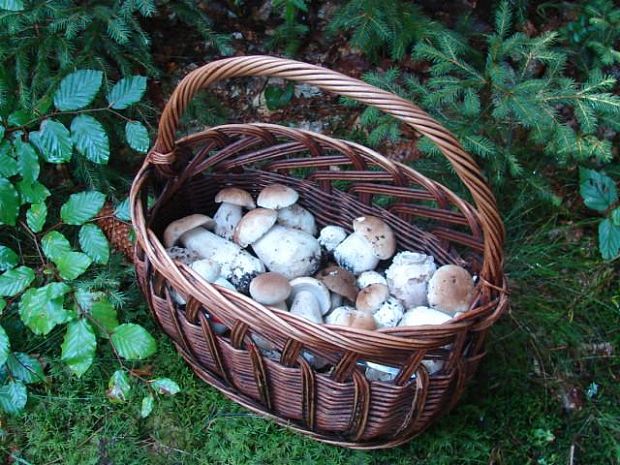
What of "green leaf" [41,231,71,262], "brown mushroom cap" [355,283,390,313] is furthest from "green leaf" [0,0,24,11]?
"brown mushroom cap" [355,283,390,313]

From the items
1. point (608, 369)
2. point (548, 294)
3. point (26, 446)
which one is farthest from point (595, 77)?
point (26, 446)

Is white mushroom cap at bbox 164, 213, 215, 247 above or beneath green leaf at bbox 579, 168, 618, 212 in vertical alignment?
above

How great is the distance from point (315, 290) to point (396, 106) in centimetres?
57

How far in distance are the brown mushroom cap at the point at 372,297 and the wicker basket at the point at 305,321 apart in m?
0.21

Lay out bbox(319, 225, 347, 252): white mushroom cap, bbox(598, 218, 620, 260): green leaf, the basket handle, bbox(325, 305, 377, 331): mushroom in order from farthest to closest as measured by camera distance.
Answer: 1. bbox(598, 218, 620, 260): green leaf
2. bbox(319, 225, 347, 252): white mushroom cap
3. bbox(325, 305, 377, 331): mushroom
4. the basket handle

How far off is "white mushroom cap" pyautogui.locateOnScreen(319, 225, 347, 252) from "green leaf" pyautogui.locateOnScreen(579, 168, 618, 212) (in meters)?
0.94

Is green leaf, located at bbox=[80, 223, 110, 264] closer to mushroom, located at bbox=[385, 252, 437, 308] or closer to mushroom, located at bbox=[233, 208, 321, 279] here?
mushroom, located at bbox=[233, 208, 321, 279]

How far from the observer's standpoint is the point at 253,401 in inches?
62.0

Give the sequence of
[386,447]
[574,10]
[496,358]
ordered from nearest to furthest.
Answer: [386,447] → [496,358] → [574,10]

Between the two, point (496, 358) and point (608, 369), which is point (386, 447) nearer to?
point (496, 358)

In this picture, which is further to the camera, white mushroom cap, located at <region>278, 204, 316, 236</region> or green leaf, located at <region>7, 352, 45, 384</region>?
white mushroom cap, located at <region>278, 204, 316, 236</region>

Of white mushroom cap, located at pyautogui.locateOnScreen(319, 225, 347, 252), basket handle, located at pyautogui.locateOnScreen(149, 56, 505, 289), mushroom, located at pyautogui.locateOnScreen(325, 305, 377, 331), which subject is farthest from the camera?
white mushroom cap, located at pyautogui.locateOnScreen(319, 225, 347, 252)

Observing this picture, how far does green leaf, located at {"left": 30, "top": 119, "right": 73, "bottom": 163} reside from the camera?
1.63 meters

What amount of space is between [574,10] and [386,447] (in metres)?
1.68
